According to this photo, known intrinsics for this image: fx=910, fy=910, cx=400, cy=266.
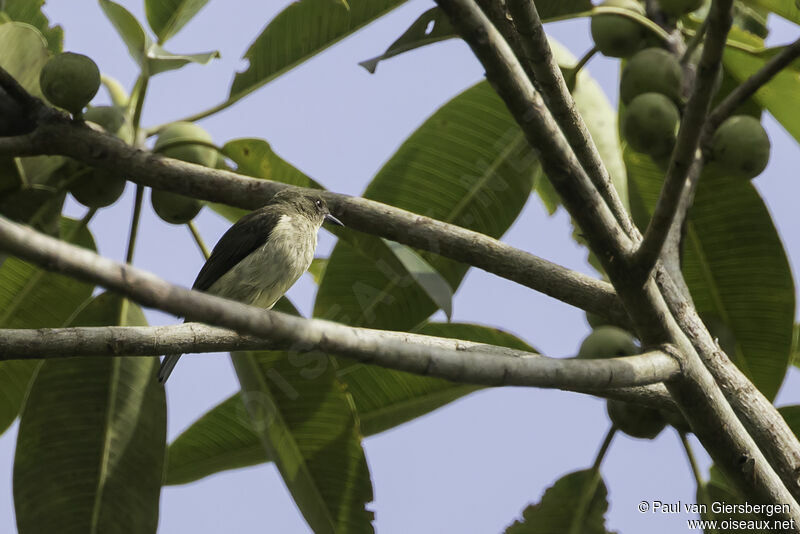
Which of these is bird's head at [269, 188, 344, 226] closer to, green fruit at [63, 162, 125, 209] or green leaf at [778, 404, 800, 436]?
green fruit at [63, 162, 125, 209]

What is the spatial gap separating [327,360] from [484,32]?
1.76 metres

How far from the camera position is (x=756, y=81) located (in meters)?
2.67

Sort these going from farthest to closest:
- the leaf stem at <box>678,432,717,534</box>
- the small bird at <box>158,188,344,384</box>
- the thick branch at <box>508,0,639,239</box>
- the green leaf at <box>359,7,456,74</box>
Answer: the small bird at <box>158,188,344,384</box> → the leaf stem at <box>678,432,717,534</box> → the green leaf at <box>359,7,456,74</box> → the thick branch at <box>508,0,639,239</box>

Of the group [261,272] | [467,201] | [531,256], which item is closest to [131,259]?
[261,272]

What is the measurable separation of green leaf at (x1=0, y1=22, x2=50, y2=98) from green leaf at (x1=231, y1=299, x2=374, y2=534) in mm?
1344

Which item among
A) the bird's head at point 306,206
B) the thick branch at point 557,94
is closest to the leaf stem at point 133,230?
the bird's head at point 306,206

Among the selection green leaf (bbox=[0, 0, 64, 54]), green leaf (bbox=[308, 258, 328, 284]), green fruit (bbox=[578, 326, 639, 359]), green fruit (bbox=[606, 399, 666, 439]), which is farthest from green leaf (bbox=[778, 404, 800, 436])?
green leaf (bbox=[0, 0, 64, 54])

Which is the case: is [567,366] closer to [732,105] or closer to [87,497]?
[732,105]

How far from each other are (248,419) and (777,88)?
2.58 m

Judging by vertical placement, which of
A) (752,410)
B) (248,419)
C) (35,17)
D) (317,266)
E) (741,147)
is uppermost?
(35,17)

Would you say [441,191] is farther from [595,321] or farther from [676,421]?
[676,421]

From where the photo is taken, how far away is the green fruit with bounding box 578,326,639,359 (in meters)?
3.38

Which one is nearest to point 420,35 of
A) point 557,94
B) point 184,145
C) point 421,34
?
point 421,34

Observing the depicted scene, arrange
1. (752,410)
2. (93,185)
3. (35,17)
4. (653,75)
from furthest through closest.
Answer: (35,17) < (93,185) < (653,75) < (752,410)
